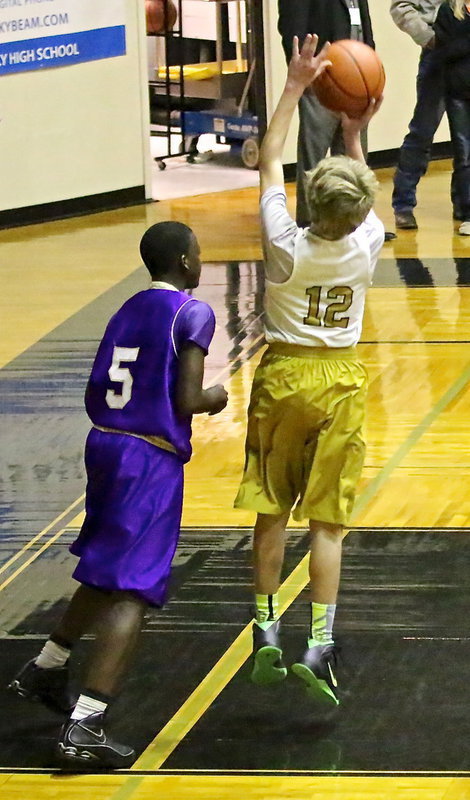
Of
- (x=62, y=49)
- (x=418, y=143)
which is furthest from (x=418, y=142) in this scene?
(x=62, y=49)

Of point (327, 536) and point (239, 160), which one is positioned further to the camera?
point (239, 160)

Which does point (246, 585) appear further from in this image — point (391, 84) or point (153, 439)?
point (391, 84)

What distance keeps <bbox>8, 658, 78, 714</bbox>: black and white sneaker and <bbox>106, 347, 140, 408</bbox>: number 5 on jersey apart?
28.4 inches

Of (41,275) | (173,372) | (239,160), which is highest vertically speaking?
(173,372)

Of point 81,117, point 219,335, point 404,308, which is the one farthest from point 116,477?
point 81,117

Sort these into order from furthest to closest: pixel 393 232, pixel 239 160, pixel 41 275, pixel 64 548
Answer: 1. pixel 239 160
2. pixel 393 232
3. pixel 41 275
4. pixel 64 548

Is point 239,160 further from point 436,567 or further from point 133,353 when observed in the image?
point 133,353

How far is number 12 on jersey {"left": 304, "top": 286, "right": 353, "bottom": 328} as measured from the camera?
12.0ft

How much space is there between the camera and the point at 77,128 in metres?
10.8

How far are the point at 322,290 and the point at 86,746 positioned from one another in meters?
1.26

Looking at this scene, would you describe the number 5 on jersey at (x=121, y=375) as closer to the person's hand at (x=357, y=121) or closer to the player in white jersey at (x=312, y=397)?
the player in white jersey at (x=312, y=397)

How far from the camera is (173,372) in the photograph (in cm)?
345

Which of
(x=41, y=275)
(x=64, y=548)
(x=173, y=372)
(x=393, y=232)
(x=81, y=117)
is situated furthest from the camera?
(x=81, y=117)

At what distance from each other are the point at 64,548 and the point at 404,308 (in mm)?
3386
